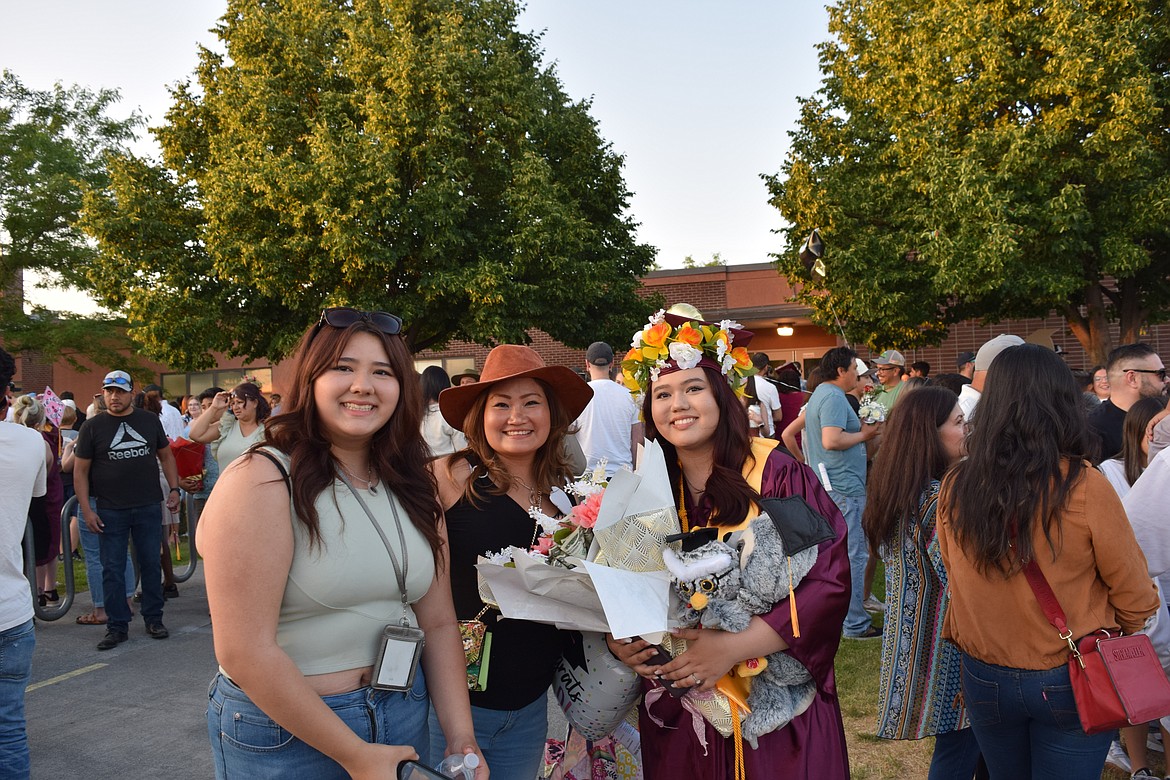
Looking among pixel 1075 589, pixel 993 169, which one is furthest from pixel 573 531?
pixel 993 169

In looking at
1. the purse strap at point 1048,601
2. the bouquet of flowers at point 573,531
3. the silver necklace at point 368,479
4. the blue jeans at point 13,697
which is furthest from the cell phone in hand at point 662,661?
the blue jeans at point 13,697

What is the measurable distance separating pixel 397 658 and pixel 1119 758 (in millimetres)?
3920

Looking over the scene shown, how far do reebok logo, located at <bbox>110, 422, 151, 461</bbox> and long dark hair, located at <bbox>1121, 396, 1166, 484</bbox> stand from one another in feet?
22.9

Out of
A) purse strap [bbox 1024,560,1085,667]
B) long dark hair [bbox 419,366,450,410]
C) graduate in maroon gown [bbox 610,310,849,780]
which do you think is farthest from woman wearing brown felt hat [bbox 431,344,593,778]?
long dark hair [bbox 419,366,450,410]

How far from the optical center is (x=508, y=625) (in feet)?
8.50

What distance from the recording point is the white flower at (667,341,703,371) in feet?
9.03

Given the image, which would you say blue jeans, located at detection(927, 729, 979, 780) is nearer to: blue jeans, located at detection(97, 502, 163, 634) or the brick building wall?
blue jeans, located at detection(97, 502, 163, 634)

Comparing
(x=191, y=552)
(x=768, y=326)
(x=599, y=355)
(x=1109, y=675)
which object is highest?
(x=768, y=326)

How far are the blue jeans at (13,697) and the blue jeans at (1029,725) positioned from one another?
3.32 m

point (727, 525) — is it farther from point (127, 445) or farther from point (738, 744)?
point (127, 445)

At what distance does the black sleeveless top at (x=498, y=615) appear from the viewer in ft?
8.38

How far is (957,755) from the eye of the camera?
333 centimetres

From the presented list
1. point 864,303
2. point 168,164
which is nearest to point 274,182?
point 168,164

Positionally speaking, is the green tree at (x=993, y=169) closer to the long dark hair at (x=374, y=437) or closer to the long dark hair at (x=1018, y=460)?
the long dark hair at (x=1018, y=460)
